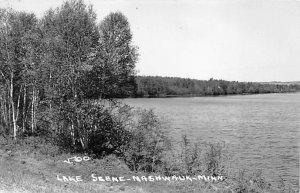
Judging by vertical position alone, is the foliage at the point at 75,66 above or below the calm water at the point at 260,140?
above

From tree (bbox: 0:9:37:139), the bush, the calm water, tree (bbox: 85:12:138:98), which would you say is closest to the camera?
the bush

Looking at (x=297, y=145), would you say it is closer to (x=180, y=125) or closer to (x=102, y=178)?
(x=180, y=125)

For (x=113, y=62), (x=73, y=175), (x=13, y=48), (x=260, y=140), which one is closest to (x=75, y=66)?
(x=113, y=62)

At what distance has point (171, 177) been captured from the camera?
86.9ft

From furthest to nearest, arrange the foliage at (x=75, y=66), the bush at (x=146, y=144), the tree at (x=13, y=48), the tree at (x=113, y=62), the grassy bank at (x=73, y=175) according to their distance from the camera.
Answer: the tree at (x=13, y=48) → the tree at (x=113, y=62) → the foliage at (x=75, y=66) → the bush at (x=146, y=144) → the grassy bank at (x=73, y=175)

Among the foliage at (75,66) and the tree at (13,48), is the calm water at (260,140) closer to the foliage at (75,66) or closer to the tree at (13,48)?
the foliage at (75,66)

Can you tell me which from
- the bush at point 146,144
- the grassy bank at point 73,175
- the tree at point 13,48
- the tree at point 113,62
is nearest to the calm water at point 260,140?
the bush at point 146,144

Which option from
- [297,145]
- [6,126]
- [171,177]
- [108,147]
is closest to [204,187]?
[171,177]

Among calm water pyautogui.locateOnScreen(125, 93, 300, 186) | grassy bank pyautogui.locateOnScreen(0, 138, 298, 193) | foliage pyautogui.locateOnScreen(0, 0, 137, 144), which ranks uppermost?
foliage pyautogui.locateOnScreen(0, 0, 137, 144)

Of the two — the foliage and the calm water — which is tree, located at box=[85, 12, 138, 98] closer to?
the foliage

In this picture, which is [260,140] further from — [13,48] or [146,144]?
[13,48]

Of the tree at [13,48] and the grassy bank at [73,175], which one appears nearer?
the grassy bank at [73,175]

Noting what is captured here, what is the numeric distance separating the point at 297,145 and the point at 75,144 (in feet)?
91.6

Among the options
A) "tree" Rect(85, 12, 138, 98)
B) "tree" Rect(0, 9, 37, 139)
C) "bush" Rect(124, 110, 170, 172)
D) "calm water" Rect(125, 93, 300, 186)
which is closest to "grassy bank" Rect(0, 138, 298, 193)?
"bush" Rect(124, 110, 170, 172)
